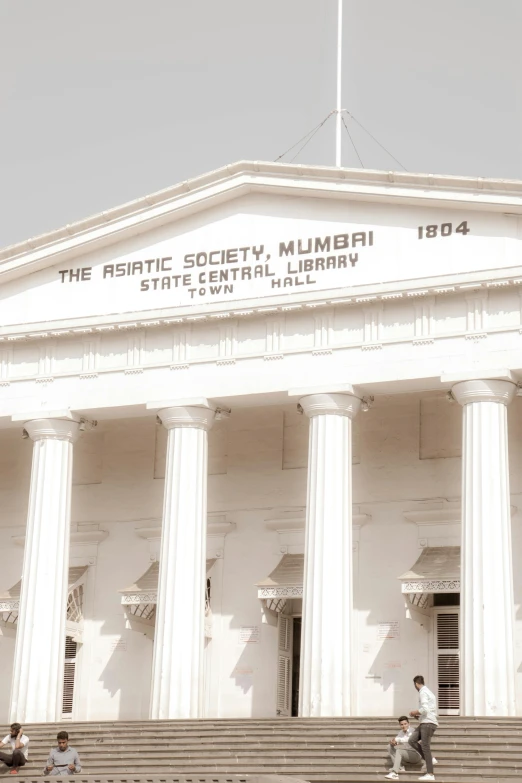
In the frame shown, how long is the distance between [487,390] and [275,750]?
8493 millimetres

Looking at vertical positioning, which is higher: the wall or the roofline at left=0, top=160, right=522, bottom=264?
the roofline at left=0, top=160, right=522, bottom=264

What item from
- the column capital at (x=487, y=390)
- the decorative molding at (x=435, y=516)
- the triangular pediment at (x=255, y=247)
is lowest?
the decorative molding at (x=435, y=516)

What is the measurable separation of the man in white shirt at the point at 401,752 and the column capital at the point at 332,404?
871cm

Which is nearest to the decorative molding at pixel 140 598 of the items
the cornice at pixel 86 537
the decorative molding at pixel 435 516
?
the cornice at pixel 86 537

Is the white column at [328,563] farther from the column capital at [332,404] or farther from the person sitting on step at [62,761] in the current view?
the person sitting on step at [62,761]

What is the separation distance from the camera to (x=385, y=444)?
34062 mm

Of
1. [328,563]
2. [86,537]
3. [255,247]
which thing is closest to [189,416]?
[255,247]

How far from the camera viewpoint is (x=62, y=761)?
75.3ft

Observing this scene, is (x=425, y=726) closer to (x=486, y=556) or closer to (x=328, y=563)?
(x=486, y=556)

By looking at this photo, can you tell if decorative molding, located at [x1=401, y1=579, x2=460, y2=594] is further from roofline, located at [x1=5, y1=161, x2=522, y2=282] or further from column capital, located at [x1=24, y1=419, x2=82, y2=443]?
column capital, located at [x1=24, y1=419, x2=82, y2=443]

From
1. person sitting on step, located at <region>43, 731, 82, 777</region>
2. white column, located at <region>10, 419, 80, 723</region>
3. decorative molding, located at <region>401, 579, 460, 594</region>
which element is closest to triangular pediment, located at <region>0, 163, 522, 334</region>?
white column, located at <region>10, 419, 80, 723</region>

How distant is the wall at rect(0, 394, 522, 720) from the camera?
32.8m

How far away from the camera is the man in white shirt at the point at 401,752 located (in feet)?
72.6

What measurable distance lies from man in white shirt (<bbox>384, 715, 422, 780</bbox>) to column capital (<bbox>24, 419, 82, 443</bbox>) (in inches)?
490
